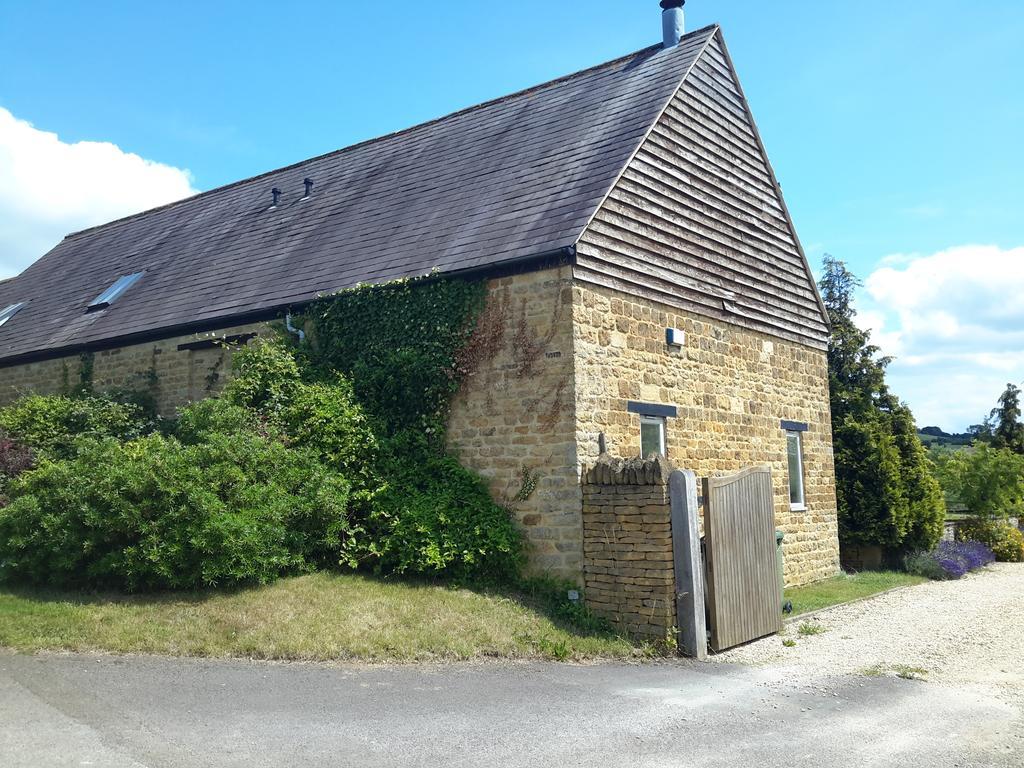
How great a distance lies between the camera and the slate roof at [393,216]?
39.6 ft

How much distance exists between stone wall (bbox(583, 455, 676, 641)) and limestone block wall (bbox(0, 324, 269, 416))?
22.1 feet

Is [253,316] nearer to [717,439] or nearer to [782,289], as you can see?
[717,439]

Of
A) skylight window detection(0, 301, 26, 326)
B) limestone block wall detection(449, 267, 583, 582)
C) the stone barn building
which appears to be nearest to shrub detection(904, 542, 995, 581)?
the stone barn building

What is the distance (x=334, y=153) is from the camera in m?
19.5

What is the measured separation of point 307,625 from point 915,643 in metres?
→ 6.63

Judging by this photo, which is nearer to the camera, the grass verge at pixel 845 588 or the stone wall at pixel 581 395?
the stone wall at pixel 581 395

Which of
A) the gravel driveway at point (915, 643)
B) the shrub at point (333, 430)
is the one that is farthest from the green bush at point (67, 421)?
the gravel driveway at point (915, 643)

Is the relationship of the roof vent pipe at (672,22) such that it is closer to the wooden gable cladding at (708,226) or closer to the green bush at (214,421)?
the wooden gable cladding at (708,226)

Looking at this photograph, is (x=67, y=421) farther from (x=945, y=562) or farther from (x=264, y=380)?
(x=945, y=562)

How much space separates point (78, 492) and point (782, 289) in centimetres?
1149

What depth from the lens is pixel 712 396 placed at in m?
12.9

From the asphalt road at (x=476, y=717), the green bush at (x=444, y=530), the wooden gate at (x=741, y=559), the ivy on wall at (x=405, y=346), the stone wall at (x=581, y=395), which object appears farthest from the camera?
the ivy on wall at (x=405, y=346)

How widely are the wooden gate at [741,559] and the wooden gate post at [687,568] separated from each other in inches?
8.3

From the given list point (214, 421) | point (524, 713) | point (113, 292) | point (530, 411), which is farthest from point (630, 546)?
point (113, 292)
